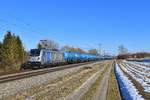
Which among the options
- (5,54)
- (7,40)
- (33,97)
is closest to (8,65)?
(5,54)

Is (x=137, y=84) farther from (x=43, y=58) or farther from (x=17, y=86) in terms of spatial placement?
(x=43, y=58)

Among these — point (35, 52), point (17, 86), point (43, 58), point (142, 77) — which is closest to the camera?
point (17, 86)

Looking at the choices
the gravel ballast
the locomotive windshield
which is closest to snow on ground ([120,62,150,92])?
the gravel ballast

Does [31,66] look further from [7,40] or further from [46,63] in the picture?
[7,40]

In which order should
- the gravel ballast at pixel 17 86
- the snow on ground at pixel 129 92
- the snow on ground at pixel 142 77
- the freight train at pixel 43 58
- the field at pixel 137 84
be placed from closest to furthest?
1. the snow on ground at pixel 129 92
2. the field at pixel 137 84
3. the gravel ballast at pixel 17 86
4. the snow on ground at pixel 142 77
5. the freight train at pixel 43 58

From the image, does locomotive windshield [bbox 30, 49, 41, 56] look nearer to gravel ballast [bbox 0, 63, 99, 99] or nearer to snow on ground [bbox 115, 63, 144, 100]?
gravel ballast [bbox 0, 63, 99, 99]

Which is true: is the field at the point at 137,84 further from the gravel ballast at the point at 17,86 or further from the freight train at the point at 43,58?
the freight train at the point at 43,58

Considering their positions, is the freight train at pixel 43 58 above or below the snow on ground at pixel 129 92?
above

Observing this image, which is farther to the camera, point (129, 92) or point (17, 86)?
point (17, 86)

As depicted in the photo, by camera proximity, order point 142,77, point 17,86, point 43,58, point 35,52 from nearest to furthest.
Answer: point 17,86
point 142,77
point 35,52
point 43,58

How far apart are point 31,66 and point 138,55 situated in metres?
150

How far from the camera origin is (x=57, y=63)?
60781 mm

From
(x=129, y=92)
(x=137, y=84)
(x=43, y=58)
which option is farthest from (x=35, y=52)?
(x=129, y=92)

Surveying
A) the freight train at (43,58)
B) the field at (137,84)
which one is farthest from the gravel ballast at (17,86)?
the freight train at (43,58)
